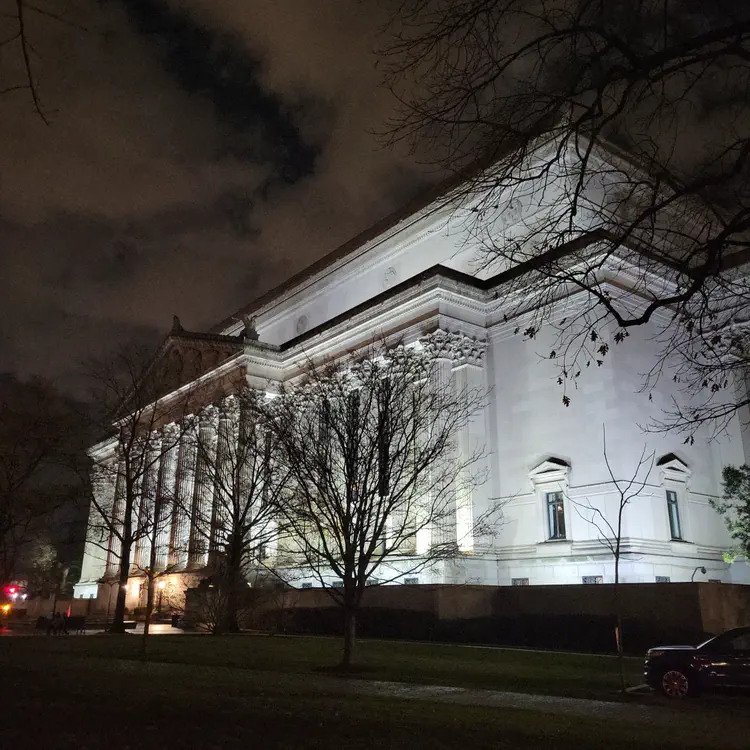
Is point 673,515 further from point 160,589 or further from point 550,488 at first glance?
point 160,589

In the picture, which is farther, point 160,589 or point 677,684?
point 160,589

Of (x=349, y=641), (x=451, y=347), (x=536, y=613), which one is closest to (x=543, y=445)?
(x=451, y=347)

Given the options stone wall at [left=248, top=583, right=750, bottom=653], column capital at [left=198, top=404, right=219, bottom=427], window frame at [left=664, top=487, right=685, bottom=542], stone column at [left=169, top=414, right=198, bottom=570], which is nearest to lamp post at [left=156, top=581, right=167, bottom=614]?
stone column at [left=169, top=414, right=198, bottom=570]

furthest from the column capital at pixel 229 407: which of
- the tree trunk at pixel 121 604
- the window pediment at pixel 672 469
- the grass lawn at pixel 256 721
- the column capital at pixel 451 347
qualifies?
the grass lawn at pixel 256 721

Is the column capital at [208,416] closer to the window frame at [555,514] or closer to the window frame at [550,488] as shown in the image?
the window frame at [550,488]

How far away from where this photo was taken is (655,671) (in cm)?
1540

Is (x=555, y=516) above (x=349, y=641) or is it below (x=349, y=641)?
above

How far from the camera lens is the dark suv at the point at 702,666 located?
14375 millimetres

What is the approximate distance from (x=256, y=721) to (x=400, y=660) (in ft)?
38.2

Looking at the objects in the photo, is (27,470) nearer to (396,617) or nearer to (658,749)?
(396,617)

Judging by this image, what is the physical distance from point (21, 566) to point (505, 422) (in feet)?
237

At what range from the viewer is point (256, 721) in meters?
9.62

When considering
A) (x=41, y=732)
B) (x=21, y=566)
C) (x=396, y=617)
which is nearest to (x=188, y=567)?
(x=396, y=617)

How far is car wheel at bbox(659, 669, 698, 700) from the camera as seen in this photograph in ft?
48.8
